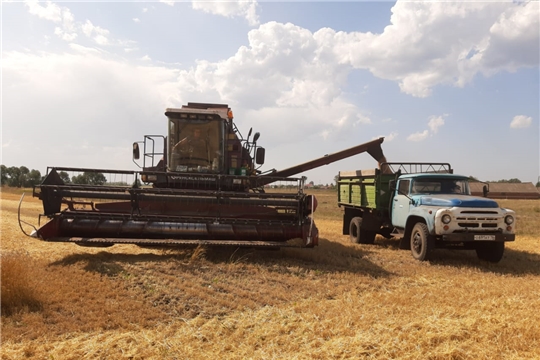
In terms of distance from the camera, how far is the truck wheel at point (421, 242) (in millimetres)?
8211

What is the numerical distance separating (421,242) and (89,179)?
7.36 meters

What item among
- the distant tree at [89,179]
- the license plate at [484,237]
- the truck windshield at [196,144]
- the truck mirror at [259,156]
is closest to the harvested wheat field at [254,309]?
the license plate at [484,237]

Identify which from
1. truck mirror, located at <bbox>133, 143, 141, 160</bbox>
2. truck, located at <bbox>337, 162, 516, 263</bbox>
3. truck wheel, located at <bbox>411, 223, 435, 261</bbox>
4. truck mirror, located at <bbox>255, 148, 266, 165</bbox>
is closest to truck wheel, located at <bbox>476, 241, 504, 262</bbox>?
truck, located at <bbox>337, 162, 516, 263</bbox>

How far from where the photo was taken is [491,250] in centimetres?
856

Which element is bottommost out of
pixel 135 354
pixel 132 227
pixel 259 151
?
pixel 135 354

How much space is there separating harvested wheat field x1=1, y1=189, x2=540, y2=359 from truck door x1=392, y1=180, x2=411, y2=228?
219 cm

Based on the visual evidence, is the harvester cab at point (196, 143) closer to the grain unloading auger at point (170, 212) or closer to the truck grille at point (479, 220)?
the grain unloading auger at point (170, 212)

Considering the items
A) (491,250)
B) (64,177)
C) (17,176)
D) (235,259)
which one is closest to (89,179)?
(64,177)

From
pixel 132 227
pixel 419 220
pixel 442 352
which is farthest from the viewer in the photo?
pixel 419 220

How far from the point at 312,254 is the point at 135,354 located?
5038 mm

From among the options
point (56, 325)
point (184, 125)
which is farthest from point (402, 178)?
point (56, 325)

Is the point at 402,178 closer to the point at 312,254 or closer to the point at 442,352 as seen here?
the point at 312,254

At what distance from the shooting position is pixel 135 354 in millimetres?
3566

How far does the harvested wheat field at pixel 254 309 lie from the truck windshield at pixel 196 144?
2.81 metres
